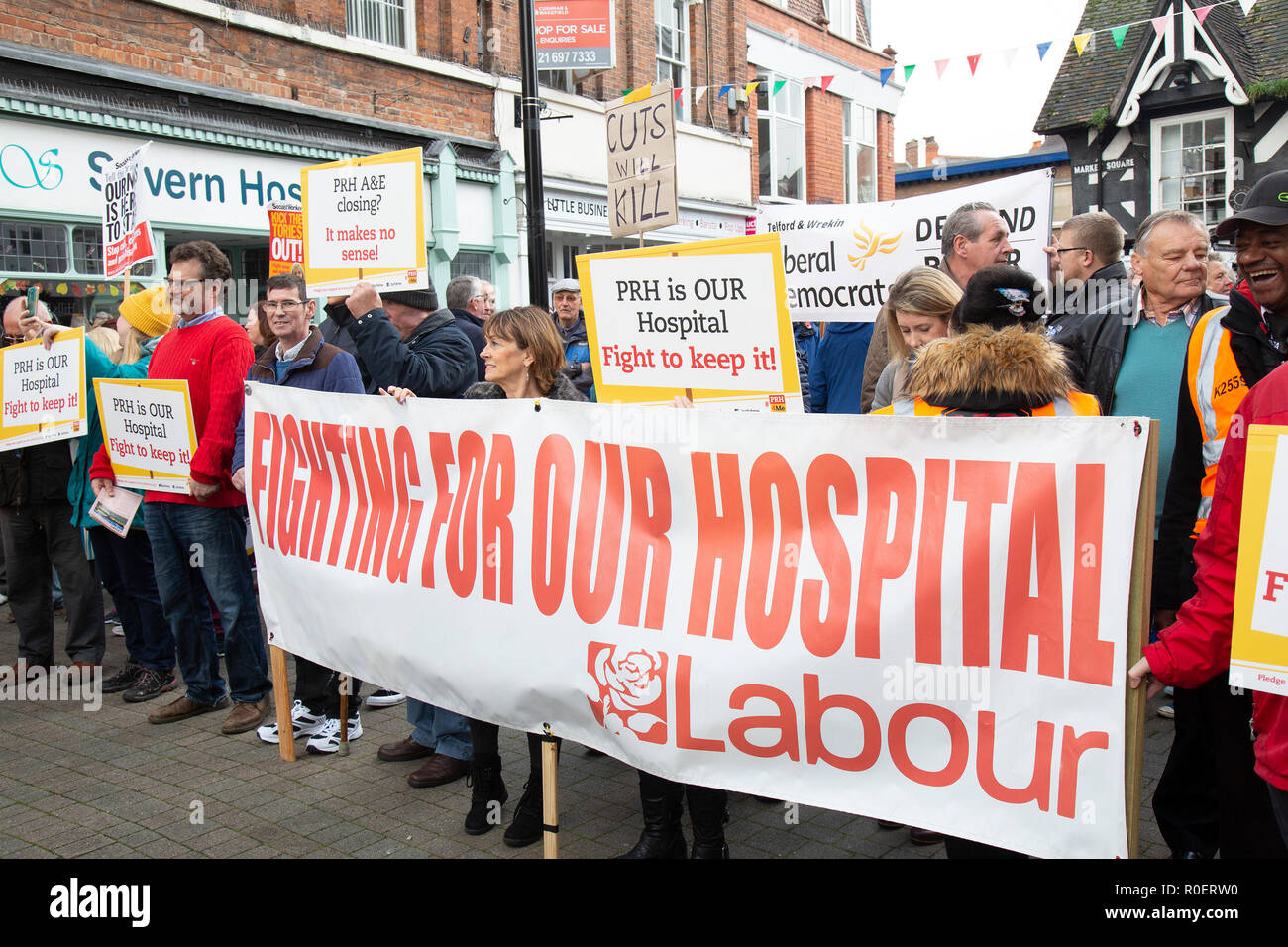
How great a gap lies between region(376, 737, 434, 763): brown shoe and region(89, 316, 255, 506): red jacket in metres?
1.50

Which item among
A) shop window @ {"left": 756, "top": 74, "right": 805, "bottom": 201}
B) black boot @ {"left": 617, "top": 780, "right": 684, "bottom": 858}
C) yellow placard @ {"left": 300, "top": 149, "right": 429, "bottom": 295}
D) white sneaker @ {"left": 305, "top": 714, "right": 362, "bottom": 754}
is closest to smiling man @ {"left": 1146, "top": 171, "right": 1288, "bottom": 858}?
black boot @ {"left": 617, "top": 780, "right": 684, "bottom": 858}

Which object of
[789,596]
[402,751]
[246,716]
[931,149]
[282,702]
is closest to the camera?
[789,596]

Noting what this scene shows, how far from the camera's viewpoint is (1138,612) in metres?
2.55

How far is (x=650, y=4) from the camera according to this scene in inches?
703

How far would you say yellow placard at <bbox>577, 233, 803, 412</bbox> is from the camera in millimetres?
4098

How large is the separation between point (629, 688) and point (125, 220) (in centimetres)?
560

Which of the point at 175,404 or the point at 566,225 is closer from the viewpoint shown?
the point at 175,404

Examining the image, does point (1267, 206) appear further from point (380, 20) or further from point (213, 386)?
point (380, 20)

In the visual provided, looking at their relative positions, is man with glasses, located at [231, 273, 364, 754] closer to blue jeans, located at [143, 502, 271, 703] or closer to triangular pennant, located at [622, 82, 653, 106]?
blue jeans, located at [143, 502, 271, 703]

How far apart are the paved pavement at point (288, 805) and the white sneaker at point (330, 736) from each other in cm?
5

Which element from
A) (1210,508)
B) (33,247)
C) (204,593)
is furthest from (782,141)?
(1210,508)
